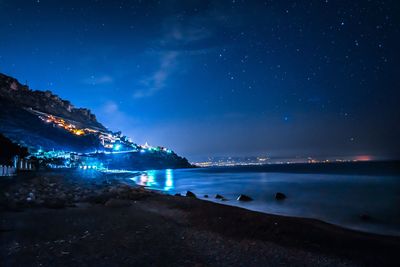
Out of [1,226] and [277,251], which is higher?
[1,226]

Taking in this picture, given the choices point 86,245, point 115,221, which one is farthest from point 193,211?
point 86,245

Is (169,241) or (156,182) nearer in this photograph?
(169,241)

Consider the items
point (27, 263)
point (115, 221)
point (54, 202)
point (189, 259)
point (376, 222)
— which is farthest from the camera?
point (376, 222)

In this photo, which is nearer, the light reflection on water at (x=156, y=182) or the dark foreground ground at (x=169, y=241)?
the dark foreground ground at (x=169, y=241)

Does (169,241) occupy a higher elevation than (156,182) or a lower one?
higher

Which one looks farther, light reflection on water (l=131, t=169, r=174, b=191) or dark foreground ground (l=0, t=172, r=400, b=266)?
light reflection on water (l=131, t=169, r=174, b=191)

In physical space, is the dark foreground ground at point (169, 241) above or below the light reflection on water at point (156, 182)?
above

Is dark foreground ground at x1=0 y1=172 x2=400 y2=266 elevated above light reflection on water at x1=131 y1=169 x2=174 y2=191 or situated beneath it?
elevated above

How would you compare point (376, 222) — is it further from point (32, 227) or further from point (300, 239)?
point (32, 227)

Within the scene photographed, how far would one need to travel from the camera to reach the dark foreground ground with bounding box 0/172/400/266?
7438 mm

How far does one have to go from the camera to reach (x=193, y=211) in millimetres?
15836

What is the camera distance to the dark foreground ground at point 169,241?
24.4 feet

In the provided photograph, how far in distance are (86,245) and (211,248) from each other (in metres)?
4.25

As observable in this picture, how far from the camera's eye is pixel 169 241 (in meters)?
9.20
